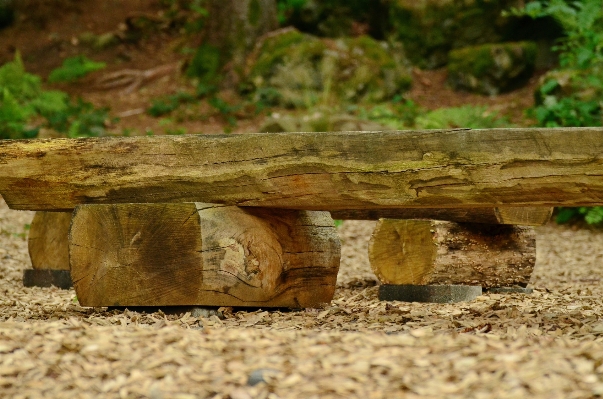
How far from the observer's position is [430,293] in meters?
4.75

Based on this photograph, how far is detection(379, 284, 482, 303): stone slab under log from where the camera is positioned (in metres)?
4.73

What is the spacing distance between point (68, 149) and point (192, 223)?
730mm

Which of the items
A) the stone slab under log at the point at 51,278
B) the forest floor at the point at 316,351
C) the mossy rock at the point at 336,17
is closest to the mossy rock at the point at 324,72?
the mossy rock at the point at 336,17

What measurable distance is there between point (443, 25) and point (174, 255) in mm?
11496

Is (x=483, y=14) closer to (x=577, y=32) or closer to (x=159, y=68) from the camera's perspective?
(x=577, y=32)

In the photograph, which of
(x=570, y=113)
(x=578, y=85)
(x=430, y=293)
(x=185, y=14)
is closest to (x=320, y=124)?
(x=570, y=113)

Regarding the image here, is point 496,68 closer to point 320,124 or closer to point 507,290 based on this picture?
point 320,124

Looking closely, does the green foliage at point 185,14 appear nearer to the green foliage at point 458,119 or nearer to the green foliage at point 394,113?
the green foliage at point 394,113

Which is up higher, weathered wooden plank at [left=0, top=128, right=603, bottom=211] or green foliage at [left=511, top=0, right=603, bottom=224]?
green foliage at [left=511, top=0, right=603, bottom=224]

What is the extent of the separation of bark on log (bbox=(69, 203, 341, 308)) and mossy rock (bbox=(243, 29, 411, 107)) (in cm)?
900

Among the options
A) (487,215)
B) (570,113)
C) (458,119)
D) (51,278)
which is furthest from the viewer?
(458,119)

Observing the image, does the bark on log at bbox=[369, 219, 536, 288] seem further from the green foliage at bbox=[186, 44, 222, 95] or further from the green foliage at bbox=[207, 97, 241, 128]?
the green foliage at bbox=[186, 44, 222, 95]

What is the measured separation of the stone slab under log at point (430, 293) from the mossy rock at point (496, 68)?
28.4 feet

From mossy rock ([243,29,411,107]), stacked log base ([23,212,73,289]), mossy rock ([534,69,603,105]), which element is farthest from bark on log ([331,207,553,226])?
mossy rock ([243,29,411,107])
